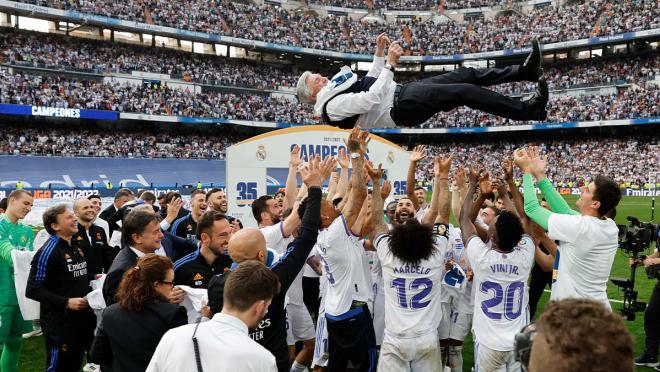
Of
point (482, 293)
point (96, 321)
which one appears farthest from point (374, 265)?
point (96, 321)

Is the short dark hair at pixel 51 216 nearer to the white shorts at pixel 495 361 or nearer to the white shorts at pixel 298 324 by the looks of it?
the white shorts at pixel 298 324

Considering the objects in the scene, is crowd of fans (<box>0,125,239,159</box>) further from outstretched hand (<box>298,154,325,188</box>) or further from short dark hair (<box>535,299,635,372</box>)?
short dark hair (<box>535,299,635,372</box>)

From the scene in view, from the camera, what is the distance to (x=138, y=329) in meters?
3.15

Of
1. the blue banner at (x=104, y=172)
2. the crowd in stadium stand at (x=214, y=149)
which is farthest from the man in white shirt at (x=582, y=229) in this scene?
the crowd in stadium stand at (x=214, y=149)

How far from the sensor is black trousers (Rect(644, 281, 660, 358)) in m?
6.86

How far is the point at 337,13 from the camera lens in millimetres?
62750

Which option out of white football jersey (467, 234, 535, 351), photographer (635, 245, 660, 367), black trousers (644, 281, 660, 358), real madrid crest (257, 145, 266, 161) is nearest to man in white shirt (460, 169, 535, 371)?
white football jersey (467, 234, 535, 351)

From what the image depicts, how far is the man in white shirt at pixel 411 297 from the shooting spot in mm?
4629

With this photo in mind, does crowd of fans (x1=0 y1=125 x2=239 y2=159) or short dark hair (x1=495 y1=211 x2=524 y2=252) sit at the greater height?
crowd of fans (x1=0 y1=125 x2=239 y2=159)

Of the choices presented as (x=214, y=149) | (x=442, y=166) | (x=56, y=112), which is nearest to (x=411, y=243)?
(x=442, y=166)

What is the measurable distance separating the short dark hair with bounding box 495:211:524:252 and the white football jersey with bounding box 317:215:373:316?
1415 millimetres

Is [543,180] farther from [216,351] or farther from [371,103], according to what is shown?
[216,351]

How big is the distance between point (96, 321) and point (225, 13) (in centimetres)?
5206

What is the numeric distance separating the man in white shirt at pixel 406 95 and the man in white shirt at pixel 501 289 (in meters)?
1.18
